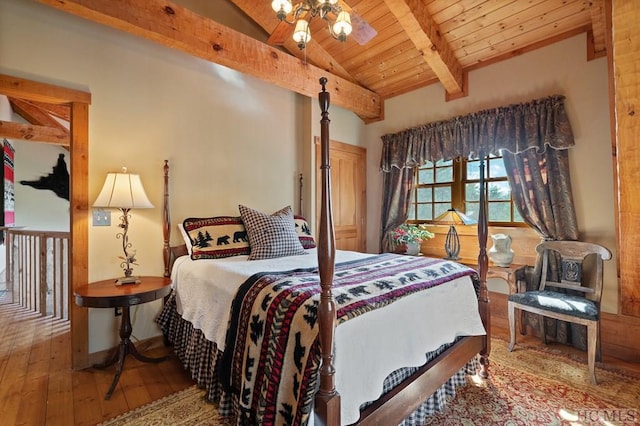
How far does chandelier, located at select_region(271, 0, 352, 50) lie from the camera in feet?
5.92

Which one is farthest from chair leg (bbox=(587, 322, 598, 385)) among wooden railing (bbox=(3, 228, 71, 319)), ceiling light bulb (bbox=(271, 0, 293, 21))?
wooden railing (bbox=(3, 228, 71, 319))

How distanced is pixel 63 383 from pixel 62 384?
1cm

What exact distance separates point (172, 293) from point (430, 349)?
2.00 m

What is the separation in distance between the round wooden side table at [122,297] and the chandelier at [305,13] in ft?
6.37

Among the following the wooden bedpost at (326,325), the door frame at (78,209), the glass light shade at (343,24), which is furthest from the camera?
Answer: the door frame at (78,209)

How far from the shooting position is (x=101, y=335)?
2400 millimetres

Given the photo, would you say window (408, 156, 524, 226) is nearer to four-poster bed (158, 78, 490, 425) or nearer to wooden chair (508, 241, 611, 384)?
wooden chair (508, 241, 611, 384)

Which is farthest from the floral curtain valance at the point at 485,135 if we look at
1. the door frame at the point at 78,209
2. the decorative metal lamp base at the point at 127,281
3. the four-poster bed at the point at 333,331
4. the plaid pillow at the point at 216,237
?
the door frame at the point at 78,209

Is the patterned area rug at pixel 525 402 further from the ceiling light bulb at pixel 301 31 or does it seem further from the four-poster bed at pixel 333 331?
the ceiling light bulb at pixel 301 31

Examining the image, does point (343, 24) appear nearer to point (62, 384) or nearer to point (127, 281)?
point (127, 281)

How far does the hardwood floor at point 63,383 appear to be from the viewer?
69.9 inches

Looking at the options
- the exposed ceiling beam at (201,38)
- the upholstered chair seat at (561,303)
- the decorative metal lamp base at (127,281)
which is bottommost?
the upholstered chair seat at (561,303)

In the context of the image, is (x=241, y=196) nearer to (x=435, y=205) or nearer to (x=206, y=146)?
(x=206, y=146)

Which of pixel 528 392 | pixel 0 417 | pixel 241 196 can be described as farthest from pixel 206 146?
pixel 528 392
